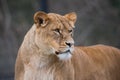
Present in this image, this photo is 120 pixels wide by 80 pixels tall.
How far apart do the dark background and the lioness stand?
531cm

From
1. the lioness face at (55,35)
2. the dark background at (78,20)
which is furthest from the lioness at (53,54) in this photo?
the dark background at (78,20)

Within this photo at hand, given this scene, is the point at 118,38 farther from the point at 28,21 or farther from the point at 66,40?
the point at 66,40

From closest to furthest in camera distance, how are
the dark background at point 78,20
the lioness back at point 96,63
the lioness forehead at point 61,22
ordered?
1. the lioness forehead at point 61,22
2. the lioness back at point 96,63
3. the dark background at point 78,20

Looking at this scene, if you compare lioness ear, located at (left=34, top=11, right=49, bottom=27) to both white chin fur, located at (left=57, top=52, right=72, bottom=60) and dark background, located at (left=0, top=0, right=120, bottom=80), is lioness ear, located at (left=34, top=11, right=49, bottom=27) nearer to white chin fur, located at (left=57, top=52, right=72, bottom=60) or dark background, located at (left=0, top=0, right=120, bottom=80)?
white chin fur, located at (left=57, top=52, right=72, bottom=60)

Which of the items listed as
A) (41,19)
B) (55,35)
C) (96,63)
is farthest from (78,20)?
(55,35)

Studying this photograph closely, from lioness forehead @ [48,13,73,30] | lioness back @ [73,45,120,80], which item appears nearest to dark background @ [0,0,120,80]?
lioness back @ [73,45,120,80]

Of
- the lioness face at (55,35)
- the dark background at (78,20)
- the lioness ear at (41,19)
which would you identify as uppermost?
the lioness ear at (41,19)

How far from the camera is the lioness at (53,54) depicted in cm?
761

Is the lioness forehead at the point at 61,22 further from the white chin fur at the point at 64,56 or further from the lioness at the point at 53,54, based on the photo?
the white chin fur at the point at 64,56

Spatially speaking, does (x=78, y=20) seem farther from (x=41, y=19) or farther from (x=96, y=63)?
(x=41, y=19)

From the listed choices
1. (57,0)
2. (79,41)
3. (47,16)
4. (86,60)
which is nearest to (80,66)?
(86,60)

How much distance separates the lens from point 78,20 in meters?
14.4

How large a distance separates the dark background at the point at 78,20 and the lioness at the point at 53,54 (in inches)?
209

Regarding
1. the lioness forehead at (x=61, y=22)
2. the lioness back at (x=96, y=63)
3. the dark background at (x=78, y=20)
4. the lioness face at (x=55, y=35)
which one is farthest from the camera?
the dark background at (x=78, y=20)
